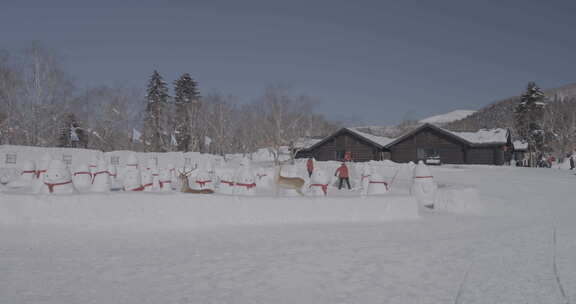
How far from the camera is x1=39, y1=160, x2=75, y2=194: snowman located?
919cm

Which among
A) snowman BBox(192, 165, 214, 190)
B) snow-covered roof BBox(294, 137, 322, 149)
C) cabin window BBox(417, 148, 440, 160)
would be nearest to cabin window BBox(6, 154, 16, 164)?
snowman BBox(192, 165, 214, 190)

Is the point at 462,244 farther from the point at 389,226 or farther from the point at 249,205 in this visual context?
the point at 249,205

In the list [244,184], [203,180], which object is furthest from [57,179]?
[203,180]

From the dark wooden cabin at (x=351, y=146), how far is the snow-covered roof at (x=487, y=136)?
8.51m

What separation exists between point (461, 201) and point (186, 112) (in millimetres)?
41317

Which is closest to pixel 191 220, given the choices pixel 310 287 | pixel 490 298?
pixel 310 287

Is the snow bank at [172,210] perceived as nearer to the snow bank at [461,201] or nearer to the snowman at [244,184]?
the snow bank at [461,201]

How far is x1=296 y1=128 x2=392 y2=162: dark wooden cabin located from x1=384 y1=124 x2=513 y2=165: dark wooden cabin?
1.48 metres

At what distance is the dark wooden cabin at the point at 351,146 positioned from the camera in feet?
137

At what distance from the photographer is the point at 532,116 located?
1820 inches

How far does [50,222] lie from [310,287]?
5.80 metres

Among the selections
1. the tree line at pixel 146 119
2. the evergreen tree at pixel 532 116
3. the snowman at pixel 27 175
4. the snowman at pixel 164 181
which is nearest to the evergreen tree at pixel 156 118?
the tree line at pixel 146 119

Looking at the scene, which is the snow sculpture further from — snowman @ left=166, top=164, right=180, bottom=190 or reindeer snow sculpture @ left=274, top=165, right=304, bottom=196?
reindeer snow sculpture @ left=274, top=165, right=304, bottom=196

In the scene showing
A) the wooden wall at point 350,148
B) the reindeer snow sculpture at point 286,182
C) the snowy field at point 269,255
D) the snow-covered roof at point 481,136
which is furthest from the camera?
the wooden wall at point 350,148
